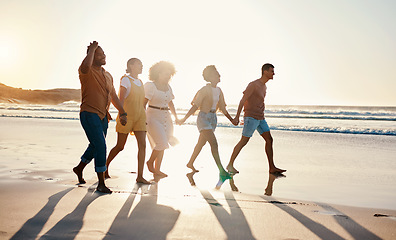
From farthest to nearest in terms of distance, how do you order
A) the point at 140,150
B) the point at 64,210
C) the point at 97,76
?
the point at 140,150 < the point at 97,76 < the point at 64,210

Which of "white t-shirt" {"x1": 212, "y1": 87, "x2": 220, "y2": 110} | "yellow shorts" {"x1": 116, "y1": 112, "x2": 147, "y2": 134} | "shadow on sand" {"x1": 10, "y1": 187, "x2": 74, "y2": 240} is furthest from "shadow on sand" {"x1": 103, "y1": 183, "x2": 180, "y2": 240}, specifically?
"white t-shirt" {"x1": 212, "y1": 87, "x2": 220, "y2": 110}

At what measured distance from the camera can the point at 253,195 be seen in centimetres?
472

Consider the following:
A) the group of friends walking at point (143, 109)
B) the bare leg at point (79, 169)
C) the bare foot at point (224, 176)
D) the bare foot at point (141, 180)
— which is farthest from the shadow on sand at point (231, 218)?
the bare leg at point (79, 169)

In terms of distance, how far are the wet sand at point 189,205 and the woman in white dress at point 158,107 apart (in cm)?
46

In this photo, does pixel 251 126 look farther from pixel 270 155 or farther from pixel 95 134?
pixel 95 134

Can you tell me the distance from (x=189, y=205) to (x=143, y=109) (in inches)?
83.7

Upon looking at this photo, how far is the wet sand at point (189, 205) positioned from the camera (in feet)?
10.1

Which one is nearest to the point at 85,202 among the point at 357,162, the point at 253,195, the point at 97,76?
the point at 97,76

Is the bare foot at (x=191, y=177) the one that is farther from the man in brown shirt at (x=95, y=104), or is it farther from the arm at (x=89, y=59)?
the arm at (x=89, y=59)

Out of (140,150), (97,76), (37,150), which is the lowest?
(37,150)

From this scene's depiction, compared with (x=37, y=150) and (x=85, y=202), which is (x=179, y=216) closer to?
(x=85, y=202)

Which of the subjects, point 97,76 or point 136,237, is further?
point 97,76

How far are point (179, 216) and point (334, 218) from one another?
151cm

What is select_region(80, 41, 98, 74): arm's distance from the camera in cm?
430
